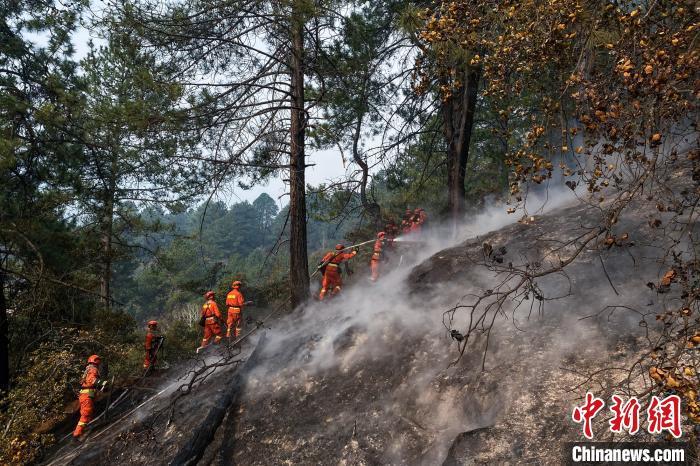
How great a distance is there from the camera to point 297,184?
9.46 m

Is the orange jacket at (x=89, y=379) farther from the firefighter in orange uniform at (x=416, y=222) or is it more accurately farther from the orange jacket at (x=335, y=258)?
the firefighter in orange uniform at (x=416, y=222)

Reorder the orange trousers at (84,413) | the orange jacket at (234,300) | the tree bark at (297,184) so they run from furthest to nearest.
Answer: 1. the orange jacket at (234,300)
2. the tree bark at (297,184)
3. the orange trousers at (84,413)

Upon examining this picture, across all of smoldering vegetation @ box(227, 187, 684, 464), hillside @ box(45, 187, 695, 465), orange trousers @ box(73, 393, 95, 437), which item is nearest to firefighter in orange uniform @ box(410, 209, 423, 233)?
hillside @ box(45, 187, 695, 465)

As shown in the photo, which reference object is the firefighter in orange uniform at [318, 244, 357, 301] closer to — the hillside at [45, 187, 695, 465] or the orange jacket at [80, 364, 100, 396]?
the hillside at [45, 187, 695, 465]

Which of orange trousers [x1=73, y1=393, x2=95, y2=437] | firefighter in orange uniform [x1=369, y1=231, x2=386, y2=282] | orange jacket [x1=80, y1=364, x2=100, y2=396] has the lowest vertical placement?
orange trousers [x1=73, y1=393, x2=95, y2=437]

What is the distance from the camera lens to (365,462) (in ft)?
15.8

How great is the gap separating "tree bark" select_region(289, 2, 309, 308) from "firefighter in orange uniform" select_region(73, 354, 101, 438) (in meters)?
4.26

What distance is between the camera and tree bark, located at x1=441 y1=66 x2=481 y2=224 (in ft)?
31.5

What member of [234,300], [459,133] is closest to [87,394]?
[234,300]

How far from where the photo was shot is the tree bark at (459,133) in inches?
378

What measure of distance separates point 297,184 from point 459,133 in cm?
409

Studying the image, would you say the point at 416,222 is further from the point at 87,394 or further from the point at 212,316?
the point at 87,394
